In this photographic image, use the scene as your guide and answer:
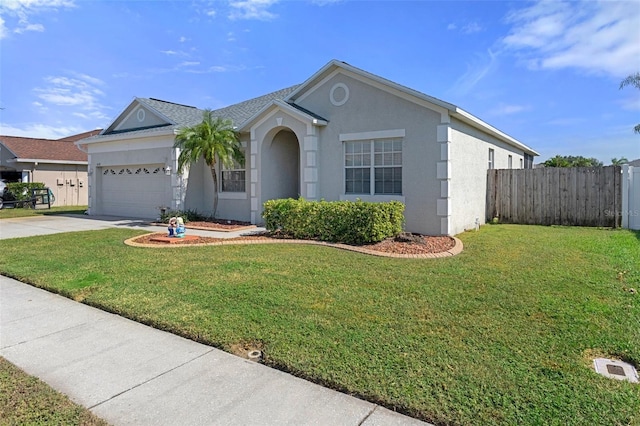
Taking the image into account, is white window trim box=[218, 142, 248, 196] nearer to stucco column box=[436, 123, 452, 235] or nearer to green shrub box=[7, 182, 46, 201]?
stucco column box=[436, 123, 452, 235]

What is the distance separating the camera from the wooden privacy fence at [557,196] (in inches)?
526

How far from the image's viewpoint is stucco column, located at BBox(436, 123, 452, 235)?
10.8 meters

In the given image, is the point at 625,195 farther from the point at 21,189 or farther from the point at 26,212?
the point at 21,189

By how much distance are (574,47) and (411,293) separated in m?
13.3

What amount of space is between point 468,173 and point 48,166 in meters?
28.8

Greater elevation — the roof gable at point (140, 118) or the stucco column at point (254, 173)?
the roof gable at point (140, 118)

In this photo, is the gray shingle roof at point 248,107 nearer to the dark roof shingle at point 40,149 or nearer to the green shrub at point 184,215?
the green shrub at point 184,215

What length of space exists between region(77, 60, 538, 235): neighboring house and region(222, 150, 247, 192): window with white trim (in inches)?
1.7

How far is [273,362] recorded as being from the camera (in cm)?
372

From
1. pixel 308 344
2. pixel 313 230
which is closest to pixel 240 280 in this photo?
pixel 308 344

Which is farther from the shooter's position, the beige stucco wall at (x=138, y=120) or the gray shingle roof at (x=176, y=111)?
the beige stucco wall at (x=138, y=120)

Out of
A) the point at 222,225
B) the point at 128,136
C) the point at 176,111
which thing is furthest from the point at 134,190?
the point at 222,225

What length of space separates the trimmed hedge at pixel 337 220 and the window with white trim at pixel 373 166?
5.77 feet

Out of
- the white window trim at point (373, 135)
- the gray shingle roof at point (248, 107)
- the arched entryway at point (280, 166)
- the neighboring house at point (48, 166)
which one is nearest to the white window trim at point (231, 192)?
the arched entryway at point (280, 166)
